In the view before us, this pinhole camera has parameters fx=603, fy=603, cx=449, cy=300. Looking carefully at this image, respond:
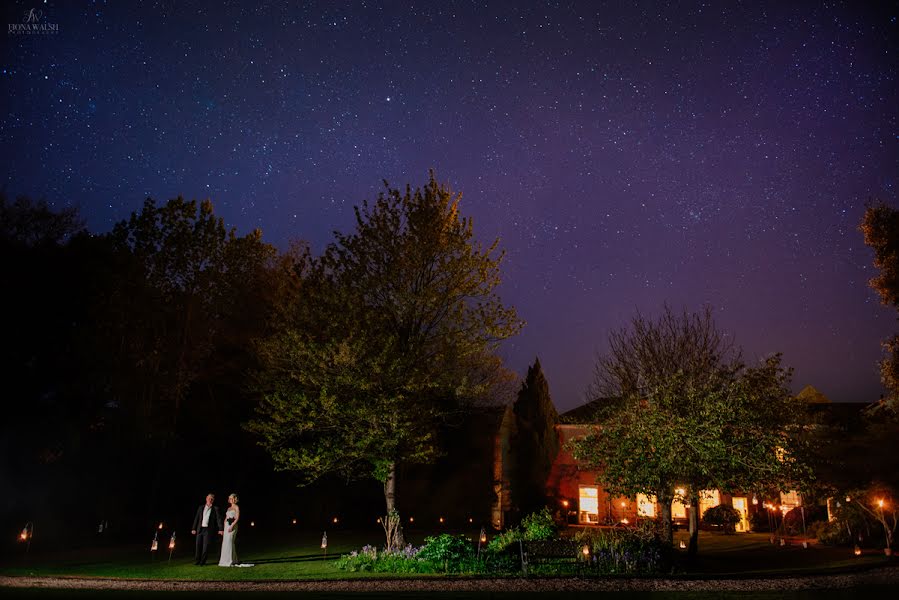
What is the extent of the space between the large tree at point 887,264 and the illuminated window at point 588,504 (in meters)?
17.5

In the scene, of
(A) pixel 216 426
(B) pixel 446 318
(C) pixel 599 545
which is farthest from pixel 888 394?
(A) pixel 216 426

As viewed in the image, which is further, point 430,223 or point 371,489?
point 371,489

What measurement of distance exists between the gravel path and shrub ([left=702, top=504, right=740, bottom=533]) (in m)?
15.3

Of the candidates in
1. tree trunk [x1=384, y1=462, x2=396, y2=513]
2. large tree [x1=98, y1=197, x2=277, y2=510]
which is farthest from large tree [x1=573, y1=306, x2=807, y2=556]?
large tree [x1=98, y1=197, x2=277, y2=510]

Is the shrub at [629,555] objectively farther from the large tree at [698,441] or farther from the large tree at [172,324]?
the large tree at [172,324]

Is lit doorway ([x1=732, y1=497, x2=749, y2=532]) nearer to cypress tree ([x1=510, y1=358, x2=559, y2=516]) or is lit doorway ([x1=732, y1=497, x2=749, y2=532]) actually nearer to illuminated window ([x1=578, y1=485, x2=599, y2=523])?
illuminated window ([x1=578, y1=485, x2=599, y2=523])

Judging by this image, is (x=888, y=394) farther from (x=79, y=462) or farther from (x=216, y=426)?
(x=79, y=462)

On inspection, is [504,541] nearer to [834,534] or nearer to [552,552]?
[552,552]

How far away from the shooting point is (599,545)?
52.1 ft

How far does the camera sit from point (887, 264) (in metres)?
23.7

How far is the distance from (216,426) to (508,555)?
22.0 m

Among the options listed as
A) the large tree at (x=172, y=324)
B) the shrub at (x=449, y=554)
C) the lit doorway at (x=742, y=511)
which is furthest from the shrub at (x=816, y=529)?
the large tree at (x=172, y=324)

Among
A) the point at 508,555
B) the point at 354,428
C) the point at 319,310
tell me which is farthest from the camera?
the point at 319,310

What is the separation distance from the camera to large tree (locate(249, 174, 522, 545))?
61.1ft
